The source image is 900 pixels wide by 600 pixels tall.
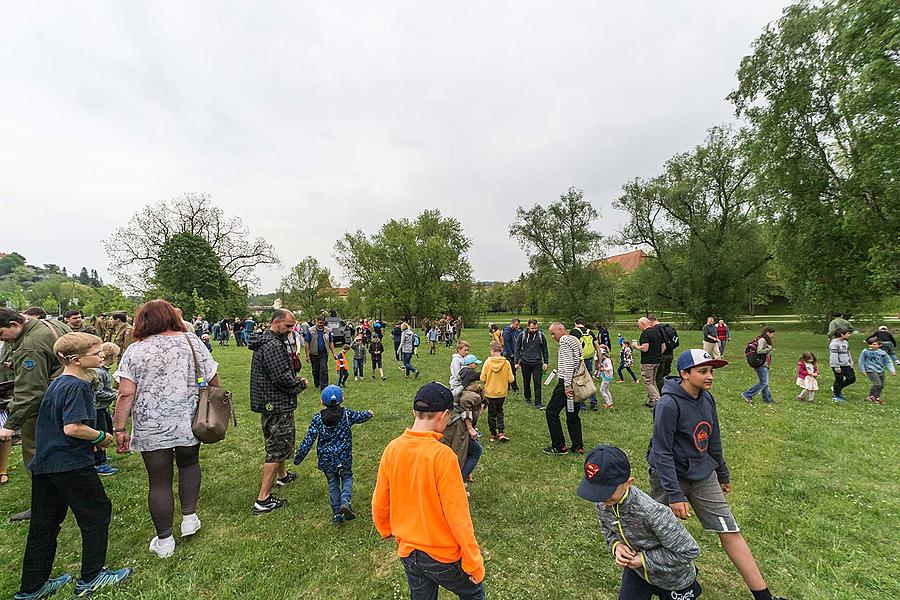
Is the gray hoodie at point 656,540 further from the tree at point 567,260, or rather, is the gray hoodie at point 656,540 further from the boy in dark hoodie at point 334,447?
the tree at point 567,260

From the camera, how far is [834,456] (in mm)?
6152

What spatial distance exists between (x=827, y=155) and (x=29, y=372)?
95.7 feet

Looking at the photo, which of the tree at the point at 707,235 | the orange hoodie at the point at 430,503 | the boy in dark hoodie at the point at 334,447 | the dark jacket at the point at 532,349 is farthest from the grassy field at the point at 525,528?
the tree at the point at 707,235

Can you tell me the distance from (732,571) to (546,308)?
35.0 metres

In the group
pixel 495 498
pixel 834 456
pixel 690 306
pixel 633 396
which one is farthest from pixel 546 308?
pixel 495 498

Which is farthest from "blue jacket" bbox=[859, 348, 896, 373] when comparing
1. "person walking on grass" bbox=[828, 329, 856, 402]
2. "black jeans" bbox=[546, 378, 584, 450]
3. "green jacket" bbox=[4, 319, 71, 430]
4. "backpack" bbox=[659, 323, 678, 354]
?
"green jacket" bbox=[4, 319, 71, 430]

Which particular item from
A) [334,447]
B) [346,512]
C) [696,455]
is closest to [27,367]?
[334,447]

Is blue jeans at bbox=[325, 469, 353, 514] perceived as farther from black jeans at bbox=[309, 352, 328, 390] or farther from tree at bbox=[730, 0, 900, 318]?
tree at bbox=[730, 0, 900, 318]

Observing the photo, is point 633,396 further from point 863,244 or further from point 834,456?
point 863,244

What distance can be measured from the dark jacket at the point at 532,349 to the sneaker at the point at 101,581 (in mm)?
7459

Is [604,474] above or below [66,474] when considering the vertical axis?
above

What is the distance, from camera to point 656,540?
7.47ft

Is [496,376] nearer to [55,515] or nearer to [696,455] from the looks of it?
[696,455]

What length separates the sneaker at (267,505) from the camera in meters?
4.54
